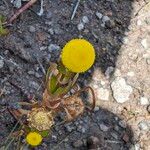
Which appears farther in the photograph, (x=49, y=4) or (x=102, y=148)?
(x=49, y=4)

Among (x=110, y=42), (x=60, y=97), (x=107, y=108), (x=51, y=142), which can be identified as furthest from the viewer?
(x=110, y=42)

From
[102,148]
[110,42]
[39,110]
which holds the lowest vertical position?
[102,148]

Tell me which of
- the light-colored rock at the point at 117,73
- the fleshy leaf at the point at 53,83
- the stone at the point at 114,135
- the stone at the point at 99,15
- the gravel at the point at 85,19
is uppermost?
the fleshy leaf at the point at 53,83

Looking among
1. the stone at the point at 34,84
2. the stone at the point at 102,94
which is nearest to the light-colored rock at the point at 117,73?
the stone at the point at 102,94

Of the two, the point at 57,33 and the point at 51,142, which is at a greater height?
the point at 57,33

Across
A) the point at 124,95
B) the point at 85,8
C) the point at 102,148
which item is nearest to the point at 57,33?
the point at 85,8

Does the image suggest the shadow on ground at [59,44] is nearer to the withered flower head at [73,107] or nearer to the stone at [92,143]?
the stone at [92,143]

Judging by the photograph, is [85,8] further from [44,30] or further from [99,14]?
[44,30]
